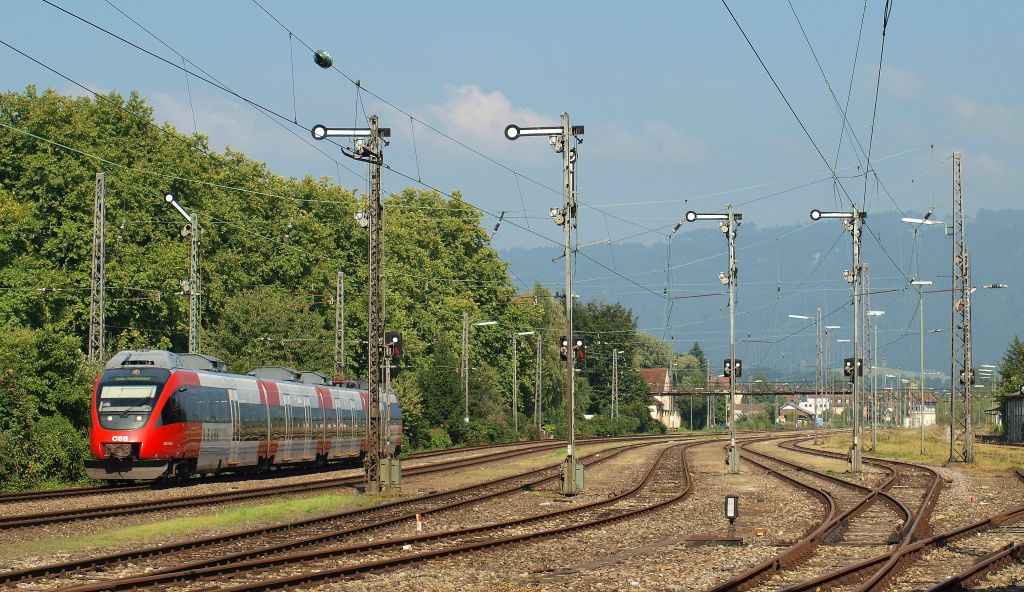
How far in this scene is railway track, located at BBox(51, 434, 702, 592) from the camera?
1523cm

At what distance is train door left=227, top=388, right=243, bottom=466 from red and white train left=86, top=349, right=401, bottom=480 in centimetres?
3

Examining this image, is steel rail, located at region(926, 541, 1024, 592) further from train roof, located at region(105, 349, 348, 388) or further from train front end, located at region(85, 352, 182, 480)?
train roof, located at region(105, 349, 348, 388)

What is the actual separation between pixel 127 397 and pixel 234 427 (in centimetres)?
521

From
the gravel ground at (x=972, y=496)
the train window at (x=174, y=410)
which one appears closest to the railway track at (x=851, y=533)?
the gravel ground at (x=972, y=496)

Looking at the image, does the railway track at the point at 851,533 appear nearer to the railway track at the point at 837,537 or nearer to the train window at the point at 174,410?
the railway track at the point at 837,537

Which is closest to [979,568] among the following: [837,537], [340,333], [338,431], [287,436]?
[837,537]

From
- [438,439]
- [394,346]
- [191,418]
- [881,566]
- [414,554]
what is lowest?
[438,439]

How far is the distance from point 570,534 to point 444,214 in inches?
2858

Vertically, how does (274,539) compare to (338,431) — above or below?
above

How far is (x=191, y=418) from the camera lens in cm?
3516

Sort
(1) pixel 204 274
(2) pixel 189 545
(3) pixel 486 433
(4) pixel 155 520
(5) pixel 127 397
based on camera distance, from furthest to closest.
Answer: (3) pixel 486 433 → (1) pixel 204 274 → (5) pixel 127 397 → (4) pixel 155 520 → (2) pixel 189 545

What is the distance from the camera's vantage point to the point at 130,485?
37.9 meters

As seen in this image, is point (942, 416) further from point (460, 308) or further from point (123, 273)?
point (123, 273)

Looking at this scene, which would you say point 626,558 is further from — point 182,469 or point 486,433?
point 486,433
